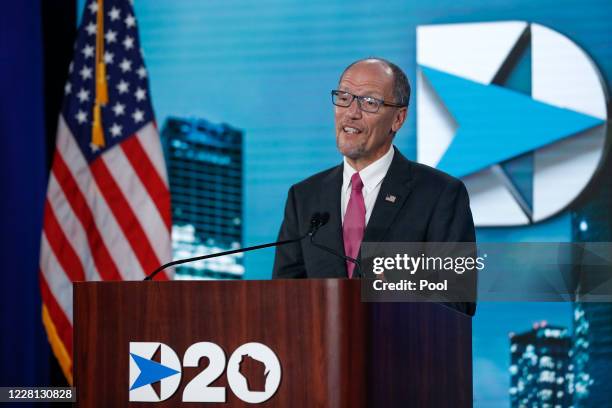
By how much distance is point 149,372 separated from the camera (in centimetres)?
197

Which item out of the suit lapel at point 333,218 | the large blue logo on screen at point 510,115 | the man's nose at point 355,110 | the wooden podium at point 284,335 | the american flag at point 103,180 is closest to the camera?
the wooden podium at point 284,335

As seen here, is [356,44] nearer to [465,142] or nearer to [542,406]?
[465,142]

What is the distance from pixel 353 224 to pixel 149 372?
3.79 ft

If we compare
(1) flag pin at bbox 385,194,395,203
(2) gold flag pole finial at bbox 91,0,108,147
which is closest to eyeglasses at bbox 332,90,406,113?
(1) flag pin at bbox 385,194,395,203

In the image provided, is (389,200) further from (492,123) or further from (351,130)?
(492,123)

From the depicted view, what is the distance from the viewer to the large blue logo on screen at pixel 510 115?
166 inches

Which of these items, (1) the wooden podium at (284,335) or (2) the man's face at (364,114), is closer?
(1) the wooden podium at (284,335)

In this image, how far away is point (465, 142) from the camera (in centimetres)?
436

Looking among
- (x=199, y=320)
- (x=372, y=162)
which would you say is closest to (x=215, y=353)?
(x=199, y=320)

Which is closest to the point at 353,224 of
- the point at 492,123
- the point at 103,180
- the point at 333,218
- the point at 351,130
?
the point at 333,218

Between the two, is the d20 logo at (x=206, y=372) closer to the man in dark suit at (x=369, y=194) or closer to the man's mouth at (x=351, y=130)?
the man in dark suit at (x=369, y=194)

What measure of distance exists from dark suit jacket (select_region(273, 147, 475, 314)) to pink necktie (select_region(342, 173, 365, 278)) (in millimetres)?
39

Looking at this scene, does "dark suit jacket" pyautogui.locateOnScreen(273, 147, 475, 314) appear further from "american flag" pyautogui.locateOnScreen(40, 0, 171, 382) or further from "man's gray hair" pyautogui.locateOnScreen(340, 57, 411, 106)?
"american flag" pyautogui.locateOnScreen(40, 0, 171, 382)

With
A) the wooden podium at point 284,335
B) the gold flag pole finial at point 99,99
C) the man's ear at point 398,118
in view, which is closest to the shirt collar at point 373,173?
the man's ear at point 398,118
